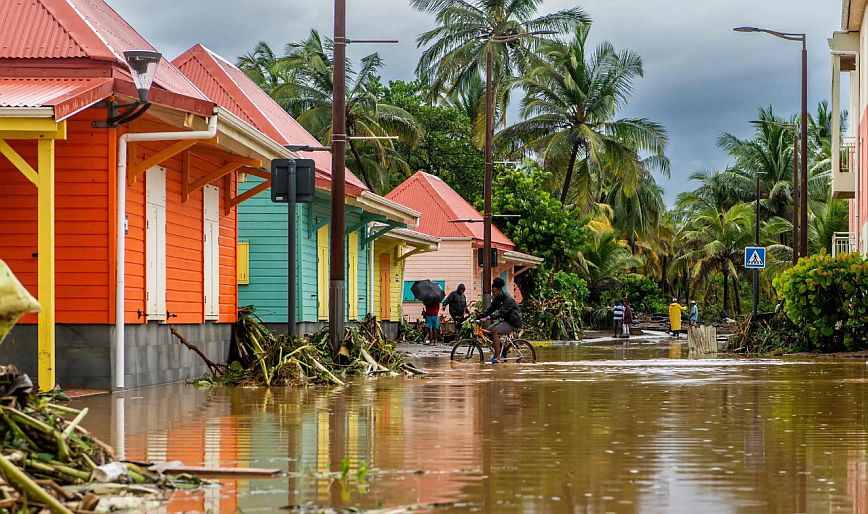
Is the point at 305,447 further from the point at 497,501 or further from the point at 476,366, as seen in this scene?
the point at 476,366

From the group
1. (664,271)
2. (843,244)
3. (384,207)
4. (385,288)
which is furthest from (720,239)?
(384,207)

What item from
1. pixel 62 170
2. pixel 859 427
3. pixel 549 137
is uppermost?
pixel 549 137

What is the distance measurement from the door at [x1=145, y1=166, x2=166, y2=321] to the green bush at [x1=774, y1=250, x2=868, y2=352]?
1617 cm

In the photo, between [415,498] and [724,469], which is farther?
[724,469]

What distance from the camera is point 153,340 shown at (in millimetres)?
17750

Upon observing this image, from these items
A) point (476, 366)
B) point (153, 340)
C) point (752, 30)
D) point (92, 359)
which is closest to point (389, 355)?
point (476, 366)

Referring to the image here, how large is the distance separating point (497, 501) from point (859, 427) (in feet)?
18.1

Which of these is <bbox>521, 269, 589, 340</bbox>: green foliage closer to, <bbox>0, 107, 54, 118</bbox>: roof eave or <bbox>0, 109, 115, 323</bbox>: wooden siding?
<bbox>0, 109, 115, 323</bbox>: wooden siding

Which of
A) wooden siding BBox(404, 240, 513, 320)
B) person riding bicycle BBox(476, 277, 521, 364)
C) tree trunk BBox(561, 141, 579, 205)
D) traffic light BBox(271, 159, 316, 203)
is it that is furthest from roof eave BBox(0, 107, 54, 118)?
tree trunk BBox(561, 141, 579, 205)

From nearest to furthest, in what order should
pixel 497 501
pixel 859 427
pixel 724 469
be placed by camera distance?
pixel 497 501
pixel 724 469
pixel 859 427

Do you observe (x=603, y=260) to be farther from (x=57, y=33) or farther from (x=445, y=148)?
(x=57, y=33)

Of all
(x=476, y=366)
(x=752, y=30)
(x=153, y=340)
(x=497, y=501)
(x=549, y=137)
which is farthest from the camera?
(x=549, y=137)

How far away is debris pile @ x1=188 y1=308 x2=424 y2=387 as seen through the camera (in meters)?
18.0

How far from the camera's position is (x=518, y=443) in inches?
410
